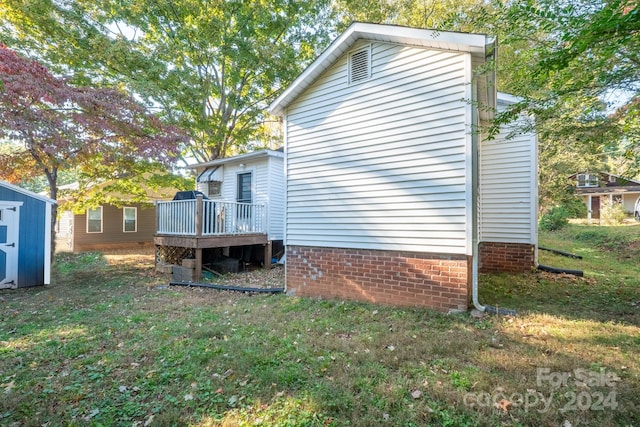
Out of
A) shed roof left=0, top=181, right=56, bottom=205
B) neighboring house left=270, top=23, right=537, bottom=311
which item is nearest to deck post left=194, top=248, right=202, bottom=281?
neighboring house left=270, top=23, right=537, bottom=311

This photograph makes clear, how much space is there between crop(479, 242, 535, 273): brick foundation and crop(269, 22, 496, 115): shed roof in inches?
203

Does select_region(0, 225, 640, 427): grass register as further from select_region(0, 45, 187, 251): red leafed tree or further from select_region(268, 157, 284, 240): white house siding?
select_region(268, 157, 284, 240): white house siding

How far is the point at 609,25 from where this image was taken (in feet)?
8.20

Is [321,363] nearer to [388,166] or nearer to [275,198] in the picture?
[388,166]

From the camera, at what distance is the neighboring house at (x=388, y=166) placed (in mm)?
4945

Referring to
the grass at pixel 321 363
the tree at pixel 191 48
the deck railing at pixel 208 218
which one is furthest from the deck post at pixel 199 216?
the tree at pixel 191 48

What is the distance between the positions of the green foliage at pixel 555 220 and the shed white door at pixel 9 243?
24.1m

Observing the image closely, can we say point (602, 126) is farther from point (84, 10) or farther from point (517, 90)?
point (84, 10)

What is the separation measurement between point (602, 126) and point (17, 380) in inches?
319

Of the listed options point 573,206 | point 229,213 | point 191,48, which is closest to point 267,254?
point 229,213

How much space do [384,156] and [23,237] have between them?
9.02 meters

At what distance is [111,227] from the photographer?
1742 cm

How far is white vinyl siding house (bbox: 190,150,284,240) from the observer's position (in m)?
10.7

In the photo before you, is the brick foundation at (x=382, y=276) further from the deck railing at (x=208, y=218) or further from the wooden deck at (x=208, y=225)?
the deck railing at (x=208, y=218)
